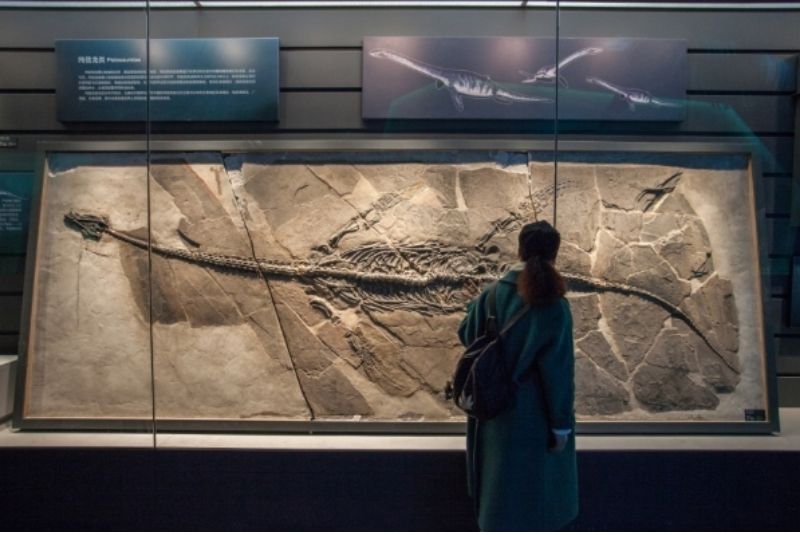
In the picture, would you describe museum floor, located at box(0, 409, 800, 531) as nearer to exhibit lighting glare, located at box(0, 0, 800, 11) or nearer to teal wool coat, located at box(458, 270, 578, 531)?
teal wool coat, located at box(458, 270, 578, 531)

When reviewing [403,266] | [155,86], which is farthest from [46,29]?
[403,266]

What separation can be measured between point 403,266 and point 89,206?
190cm

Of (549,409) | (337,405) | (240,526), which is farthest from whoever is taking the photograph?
(337,405)

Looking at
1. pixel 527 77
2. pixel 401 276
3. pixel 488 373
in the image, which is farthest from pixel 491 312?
pixel 527 77

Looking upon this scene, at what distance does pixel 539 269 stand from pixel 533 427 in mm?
649

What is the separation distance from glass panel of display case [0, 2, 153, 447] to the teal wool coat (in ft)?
6.92

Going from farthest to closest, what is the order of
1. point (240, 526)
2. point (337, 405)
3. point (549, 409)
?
point (337, 405) → point (240, 526) → point (549, 409)

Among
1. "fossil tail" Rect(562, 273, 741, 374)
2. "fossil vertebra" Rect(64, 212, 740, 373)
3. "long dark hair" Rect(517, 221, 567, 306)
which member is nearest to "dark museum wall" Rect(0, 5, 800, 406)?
"fossil tail" Rect(562, 273, 741, 374)

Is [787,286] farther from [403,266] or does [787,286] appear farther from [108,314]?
[108,314]

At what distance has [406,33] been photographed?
11.9ft

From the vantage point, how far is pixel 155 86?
3537mm

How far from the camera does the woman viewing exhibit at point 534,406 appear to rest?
8.05 feet

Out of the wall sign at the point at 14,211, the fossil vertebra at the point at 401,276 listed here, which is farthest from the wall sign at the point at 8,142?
the fossil vertebra at the point at 401,276

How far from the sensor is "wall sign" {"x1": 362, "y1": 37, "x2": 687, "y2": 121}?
11.6 ft
